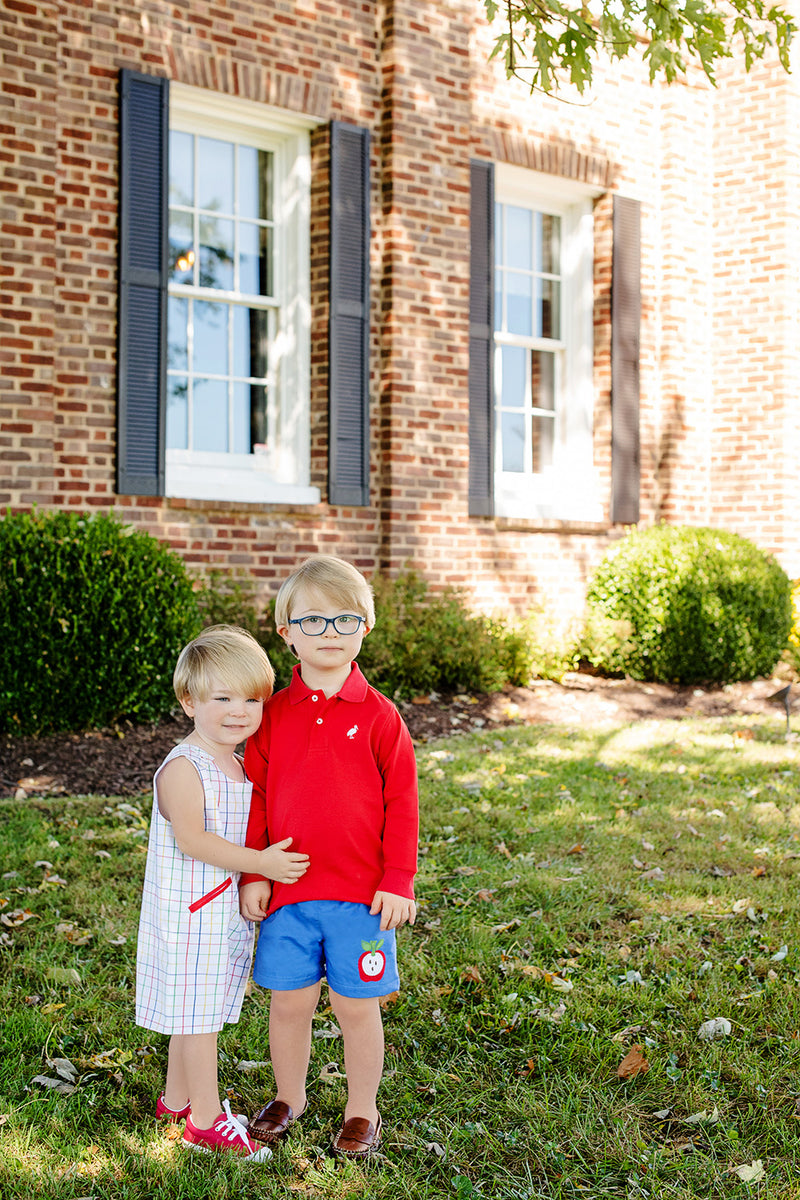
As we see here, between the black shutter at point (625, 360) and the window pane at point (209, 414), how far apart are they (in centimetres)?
380

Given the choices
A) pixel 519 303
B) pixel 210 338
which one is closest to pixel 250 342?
pixel 210 338

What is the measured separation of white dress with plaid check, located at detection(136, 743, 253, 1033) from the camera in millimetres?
2377

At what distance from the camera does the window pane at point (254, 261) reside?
803cm

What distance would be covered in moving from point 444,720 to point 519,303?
4420mm

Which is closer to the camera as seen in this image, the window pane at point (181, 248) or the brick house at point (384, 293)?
the brick house at point (384, 293)

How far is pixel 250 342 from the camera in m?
8.07

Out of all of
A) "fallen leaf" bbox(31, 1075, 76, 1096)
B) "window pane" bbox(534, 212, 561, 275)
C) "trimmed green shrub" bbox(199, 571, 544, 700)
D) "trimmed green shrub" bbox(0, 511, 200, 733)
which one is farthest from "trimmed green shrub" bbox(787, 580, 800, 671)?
"fallen leaf" bbox(31, 1075, 76, 1096)

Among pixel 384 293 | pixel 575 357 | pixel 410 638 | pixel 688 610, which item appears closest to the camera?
pixel 410 638

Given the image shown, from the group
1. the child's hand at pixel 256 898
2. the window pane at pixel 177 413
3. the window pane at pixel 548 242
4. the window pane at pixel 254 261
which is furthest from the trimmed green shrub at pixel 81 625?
the window pane at pixel 548 242

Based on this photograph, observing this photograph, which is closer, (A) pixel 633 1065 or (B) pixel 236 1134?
(B) pixel 236 1134

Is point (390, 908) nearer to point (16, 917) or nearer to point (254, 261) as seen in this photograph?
point (16, 917)

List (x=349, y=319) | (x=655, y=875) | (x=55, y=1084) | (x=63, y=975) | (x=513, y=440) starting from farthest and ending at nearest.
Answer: (x=513, y=440)
(x=349, y=319)
(x=655, y=875)
(x=63, y=975)
(x=55, y=1084)

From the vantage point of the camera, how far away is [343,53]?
823cm

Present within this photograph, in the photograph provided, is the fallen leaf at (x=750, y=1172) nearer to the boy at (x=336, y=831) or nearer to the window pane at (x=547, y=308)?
the boy at (x=336, y=831)
